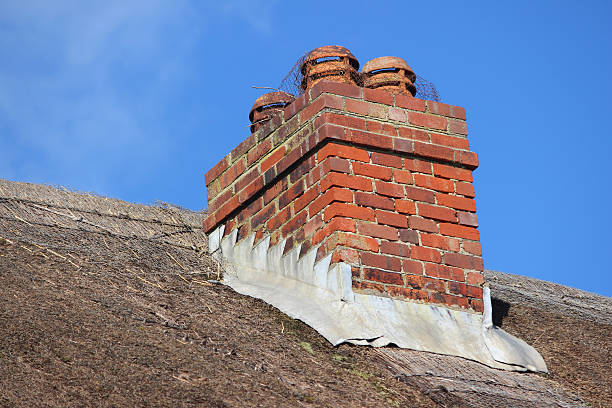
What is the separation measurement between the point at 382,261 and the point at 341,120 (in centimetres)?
93

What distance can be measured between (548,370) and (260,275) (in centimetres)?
184

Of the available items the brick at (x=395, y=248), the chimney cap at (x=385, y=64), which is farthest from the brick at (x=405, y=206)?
the chimney cap at (x=385, y=64)

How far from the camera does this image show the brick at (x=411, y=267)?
17.5ft

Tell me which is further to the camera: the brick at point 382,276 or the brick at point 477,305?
the brick at point 477,305

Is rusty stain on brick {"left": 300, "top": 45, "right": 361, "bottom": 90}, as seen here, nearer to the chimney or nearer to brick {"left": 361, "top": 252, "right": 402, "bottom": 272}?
the chimney

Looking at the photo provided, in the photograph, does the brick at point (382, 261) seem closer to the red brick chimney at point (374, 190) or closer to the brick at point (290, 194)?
the red brick chimney at point (374, 190)

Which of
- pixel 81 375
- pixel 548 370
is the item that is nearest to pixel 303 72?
pixel 548 370

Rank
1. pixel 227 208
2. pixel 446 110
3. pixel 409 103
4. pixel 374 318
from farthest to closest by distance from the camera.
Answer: pixel 227 208
pixel 446 110
pixel 409 103
pixel 374 318

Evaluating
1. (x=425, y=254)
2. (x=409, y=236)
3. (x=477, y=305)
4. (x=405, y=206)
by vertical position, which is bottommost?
(x=477, y=305)

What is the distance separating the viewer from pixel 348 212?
531 centimetres

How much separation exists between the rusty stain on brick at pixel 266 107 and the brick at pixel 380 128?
1107 millimetres

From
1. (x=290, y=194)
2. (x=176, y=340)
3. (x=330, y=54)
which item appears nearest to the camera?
(x=176, y=340)

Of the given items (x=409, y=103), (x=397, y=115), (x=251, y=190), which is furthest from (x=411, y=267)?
(x=251, y=190)

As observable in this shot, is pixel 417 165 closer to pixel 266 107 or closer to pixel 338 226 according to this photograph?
pixel 338 226
